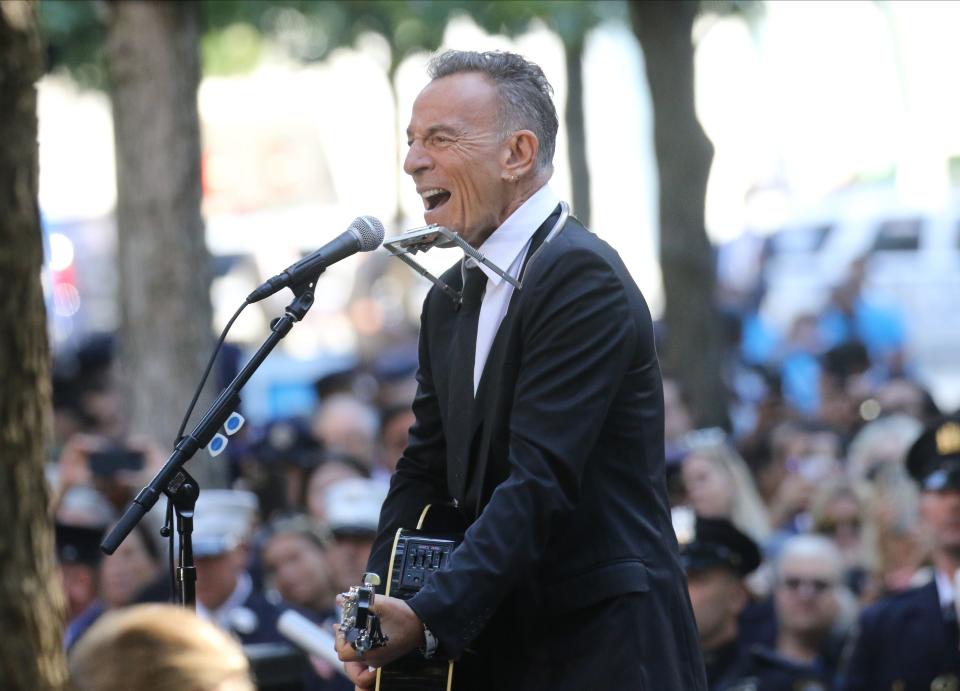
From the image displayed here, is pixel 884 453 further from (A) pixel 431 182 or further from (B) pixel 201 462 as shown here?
(A) pixel 431 182

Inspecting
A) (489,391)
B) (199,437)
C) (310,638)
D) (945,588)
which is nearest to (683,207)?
(945,588)

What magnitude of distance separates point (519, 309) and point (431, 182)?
373 millimetres

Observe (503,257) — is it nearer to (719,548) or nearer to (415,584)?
(415,584)

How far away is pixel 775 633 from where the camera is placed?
26.3 feet

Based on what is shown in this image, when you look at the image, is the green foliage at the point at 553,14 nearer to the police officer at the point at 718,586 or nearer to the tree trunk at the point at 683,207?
the tree trunk at the point at 683,207

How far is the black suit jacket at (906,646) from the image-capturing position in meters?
6.68

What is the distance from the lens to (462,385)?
13.2ft

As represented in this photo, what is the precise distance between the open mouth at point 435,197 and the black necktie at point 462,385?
19cm

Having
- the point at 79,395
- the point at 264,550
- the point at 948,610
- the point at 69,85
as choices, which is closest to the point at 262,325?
the point at 69,85

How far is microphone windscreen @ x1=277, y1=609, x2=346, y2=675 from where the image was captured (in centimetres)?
646

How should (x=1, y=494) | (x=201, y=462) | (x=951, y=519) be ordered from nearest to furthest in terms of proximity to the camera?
(x=1, y=494) → (x=951, y=519) → (x=201, y=462)

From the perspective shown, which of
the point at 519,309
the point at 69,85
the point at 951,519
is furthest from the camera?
the point at 69,85

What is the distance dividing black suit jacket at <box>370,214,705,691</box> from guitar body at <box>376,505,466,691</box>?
0.35 feet

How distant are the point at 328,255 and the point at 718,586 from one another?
3.68 meters
